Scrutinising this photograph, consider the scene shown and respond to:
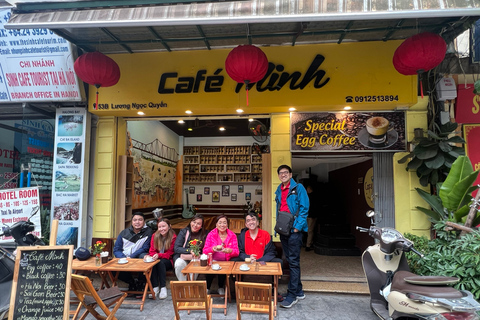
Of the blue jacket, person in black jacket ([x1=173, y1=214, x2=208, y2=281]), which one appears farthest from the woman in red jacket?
the blue jacket

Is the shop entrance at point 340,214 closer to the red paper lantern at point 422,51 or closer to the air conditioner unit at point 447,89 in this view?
the air conditioner unit at point 447,89

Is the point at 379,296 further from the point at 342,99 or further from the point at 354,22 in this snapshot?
the point at 354,22

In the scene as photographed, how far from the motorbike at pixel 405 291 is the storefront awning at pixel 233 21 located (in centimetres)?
258

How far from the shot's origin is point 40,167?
596 cm

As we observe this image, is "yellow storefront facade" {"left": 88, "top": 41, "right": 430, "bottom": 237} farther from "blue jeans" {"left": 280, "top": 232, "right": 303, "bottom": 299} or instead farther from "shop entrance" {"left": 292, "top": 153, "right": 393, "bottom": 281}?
"blue jeans" {"left": 280, "top": 232, "right": 303, "bottom": 299}

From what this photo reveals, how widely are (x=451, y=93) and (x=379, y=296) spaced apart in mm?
3481

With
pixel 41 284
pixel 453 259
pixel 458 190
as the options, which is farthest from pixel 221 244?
pixel 458 190

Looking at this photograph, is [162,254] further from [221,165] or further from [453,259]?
[221,165]

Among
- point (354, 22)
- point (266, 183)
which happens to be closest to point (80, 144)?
point (266, 183)

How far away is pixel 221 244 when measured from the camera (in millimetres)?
4648

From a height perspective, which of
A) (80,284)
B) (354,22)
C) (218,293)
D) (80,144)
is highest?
(354,22)

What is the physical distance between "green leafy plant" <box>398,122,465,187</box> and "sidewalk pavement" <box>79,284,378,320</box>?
2166 millimetres

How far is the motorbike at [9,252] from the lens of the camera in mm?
3336

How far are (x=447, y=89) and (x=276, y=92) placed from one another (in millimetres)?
2794
